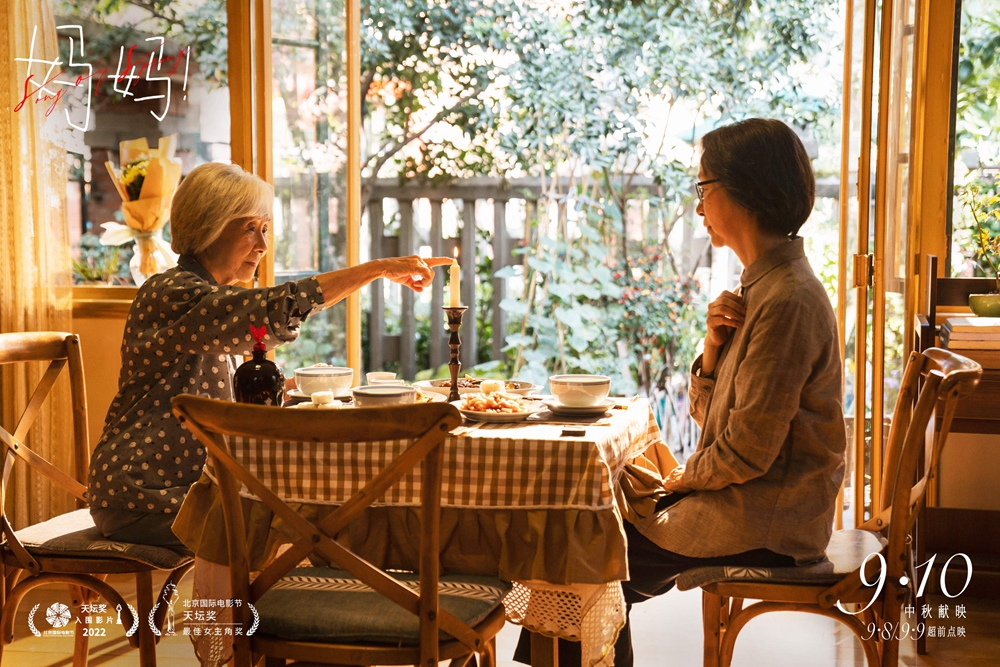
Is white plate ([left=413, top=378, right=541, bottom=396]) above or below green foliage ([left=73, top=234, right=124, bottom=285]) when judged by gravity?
below

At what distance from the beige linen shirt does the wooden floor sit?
0.80 m

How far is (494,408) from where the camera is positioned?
5.79 feet

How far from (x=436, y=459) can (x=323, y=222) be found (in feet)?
7.47

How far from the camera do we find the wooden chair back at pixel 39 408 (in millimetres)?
1934

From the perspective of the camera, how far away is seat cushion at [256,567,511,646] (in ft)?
4.62

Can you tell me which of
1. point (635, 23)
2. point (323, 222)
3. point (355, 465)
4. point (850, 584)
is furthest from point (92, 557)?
point (635, 23)

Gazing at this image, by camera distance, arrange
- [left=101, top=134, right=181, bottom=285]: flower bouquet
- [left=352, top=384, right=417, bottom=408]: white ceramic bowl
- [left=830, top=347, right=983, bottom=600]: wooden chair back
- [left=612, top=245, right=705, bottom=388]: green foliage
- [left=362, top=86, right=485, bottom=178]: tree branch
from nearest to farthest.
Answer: [left=830, top=347, right=983, bottom=600]: wooden chair back, [left=352, top=384, right=417, bottom=408]: white ceramic bowl, [left=101, top=134, right=181, bottom=285]: flower bouquet, [left=612, top=245, right=705, bottom=388]: green foliage, [left=362, top=86, right=485, bottom=178]: tree branch

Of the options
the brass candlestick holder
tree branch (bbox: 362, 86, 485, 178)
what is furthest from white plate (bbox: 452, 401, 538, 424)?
tree branch (bbox: 362, 86, 485, 178)

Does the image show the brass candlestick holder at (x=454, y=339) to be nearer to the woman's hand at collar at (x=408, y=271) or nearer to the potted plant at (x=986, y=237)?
the woman's hand at collar at (x=408, y=271)

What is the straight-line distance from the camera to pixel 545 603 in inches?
61.9

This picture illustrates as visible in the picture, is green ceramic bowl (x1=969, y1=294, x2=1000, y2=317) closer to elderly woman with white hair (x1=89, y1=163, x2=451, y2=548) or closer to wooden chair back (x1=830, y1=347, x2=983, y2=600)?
wooden chair back (x1=830, y1=347, x2=983, y2=600)

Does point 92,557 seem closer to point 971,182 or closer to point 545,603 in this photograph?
point 545,603

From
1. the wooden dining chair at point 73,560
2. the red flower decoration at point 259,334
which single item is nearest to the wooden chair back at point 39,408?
the wooden dining chair at point 73,560

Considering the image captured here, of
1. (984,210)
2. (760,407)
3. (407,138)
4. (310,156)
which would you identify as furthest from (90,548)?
(407,138)
